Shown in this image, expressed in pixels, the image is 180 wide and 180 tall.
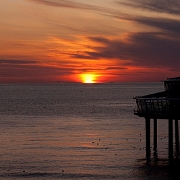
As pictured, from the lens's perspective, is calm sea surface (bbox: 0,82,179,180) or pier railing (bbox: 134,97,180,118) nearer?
calm sea surface (bbox: 0,82,179,180)

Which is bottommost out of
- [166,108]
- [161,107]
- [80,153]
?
[80,153]

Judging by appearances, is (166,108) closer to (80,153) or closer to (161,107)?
(161,107)

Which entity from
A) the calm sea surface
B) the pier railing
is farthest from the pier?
the calm sea surface

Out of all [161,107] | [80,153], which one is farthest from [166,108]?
[80,153]

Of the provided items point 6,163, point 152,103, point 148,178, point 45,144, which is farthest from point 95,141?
point 148,178

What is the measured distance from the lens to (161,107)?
6197 centimetres

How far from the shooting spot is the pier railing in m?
61.1

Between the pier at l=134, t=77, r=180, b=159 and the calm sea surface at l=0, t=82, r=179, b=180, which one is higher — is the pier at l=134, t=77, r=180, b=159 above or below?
above

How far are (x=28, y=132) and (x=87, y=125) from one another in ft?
57.8

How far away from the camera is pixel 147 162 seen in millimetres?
57719

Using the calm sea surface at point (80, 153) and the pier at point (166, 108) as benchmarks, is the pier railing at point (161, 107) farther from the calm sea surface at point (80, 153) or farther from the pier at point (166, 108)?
the calm sea surface at point (80, 153)

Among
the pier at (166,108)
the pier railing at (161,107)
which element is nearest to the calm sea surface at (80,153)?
the pier at (166,108)

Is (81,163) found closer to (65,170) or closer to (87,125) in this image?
(65,170)

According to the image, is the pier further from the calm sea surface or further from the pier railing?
the calm sea surface
